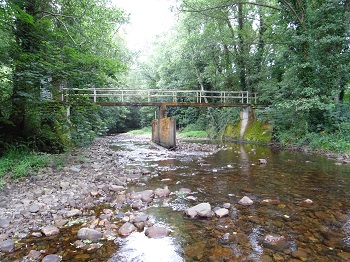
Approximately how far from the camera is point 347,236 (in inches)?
124

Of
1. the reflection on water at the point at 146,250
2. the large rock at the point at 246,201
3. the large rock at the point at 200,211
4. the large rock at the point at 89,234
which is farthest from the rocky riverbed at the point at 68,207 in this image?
the large rock at the point at 246,201

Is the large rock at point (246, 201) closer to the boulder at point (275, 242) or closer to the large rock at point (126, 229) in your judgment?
the boulder at point (275, 242)

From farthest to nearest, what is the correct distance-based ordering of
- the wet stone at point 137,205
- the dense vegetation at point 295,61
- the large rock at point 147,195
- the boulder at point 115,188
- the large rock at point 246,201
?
the dense vegetation at point 295,61 < the boulder at point 115,188 < the large rock at point 147,195 < the large rock at point 246,201 < the wet stone at point 137,205

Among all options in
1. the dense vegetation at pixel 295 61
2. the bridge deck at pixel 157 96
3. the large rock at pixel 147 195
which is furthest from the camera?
the dense vegetation at pixel 295 61

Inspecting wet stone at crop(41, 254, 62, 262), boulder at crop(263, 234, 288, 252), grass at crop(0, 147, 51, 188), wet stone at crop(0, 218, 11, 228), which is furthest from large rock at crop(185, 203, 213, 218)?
grass at crop(0, 147, 51, 188)

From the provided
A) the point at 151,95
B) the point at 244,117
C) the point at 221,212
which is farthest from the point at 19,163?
the point at 244,117

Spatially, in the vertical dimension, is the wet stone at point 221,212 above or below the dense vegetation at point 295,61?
below

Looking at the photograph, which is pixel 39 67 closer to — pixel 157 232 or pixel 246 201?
pixel 157 232

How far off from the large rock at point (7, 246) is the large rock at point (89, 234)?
0.77 meters

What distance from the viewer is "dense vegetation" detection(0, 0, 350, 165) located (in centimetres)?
589

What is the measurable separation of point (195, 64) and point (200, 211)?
23054 mm

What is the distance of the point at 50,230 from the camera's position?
331cm

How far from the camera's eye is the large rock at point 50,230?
3.26 meters

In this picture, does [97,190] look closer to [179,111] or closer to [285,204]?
[285,204]
